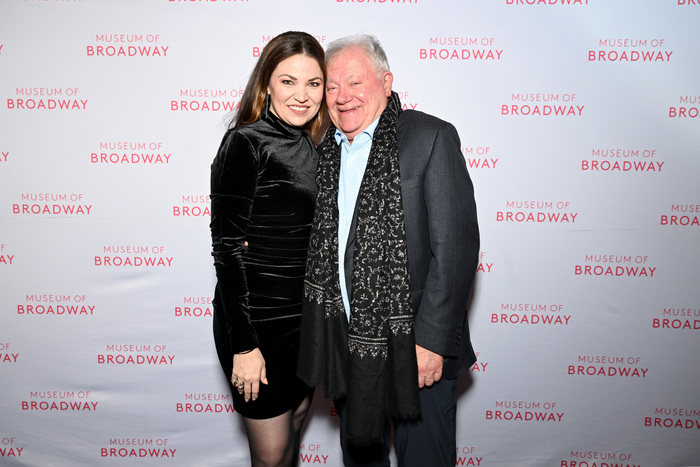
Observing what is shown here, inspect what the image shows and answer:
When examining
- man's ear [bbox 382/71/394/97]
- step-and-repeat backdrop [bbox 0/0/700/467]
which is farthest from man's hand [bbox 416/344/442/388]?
step-and-repeat backdrop [bbox 0/0/700/467]

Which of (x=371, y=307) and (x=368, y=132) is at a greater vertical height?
(x=368, y=132)

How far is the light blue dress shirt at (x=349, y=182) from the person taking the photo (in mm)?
1534

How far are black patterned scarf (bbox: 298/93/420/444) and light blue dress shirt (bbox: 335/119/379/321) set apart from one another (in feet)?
0.12

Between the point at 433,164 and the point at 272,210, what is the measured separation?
561 mm

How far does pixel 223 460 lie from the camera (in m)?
2.49

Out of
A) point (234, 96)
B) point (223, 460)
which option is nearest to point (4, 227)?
point (234, 96)

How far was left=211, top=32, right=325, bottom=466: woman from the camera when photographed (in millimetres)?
1473

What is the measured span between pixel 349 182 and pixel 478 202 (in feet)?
3.26

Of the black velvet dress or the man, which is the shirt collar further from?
the black velvet dress

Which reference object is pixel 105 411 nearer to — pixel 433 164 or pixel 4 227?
pixel 4 227

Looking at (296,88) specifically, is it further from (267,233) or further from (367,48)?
(267,233)

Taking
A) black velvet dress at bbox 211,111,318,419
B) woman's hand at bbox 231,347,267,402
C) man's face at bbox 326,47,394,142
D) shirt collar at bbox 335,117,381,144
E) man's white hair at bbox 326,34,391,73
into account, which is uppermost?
man's white hair at bbox 326,34,391,73

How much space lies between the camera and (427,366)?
1453 millimetres

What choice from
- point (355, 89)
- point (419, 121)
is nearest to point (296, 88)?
point (355, 89)
